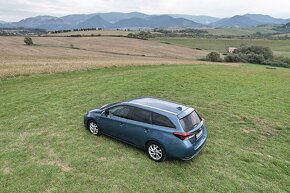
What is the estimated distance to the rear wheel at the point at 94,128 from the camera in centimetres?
1181

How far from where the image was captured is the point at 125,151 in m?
→ 10.6

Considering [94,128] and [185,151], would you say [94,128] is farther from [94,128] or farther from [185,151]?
[185,151]

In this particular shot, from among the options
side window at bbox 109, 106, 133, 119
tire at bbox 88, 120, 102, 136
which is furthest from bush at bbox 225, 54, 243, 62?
side window at bbox 109, 106, 133, 119

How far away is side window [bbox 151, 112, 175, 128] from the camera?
9.62 metres

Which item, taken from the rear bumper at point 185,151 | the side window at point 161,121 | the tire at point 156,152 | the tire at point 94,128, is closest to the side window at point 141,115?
the side window at point 161,121

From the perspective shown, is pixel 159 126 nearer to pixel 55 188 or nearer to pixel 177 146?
pixel 177 146

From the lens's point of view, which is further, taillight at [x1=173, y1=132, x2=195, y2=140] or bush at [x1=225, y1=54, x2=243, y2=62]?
bush at [x1=225, y1=54, x2=243, y2=62]

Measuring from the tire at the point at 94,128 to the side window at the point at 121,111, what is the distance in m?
1.00

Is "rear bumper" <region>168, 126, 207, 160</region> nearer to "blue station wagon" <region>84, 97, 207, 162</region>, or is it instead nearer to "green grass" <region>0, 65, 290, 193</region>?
"blue station wagon" <region>84, 97, 207, 162</region>

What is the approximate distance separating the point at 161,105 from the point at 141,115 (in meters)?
0.86

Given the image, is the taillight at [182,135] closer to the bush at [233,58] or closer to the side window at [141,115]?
the side window at [141,115]

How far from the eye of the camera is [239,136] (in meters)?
12.5

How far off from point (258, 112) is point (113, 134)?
350 inches

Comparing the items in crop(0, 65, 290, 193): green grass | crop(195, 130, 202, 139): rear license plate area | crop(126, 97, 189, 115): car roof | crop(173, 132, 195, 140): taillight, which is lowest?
crop(0, 65, 290, 193): green grass
